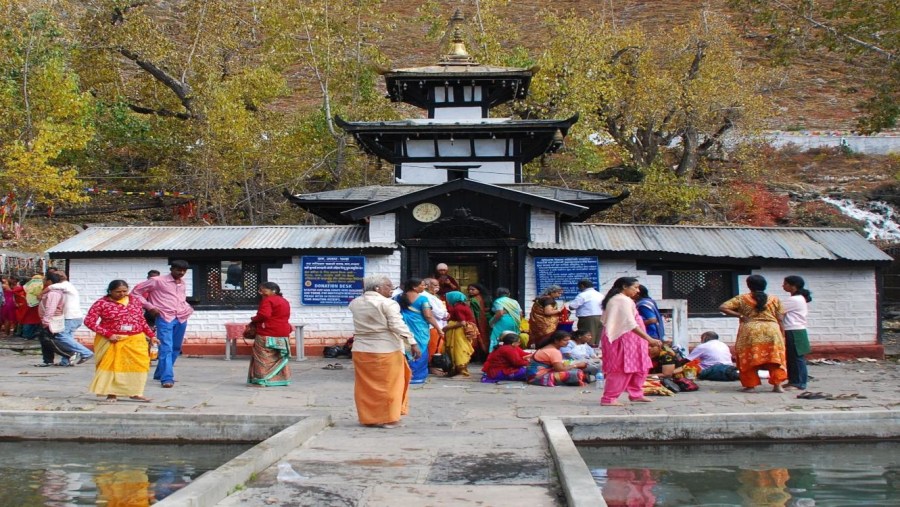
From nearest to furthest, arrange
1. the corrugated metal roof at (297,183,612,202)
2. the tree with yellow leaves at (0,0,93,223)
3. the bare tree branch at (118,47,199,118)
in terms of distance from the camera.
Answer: the corrugated metal roof at (297,183,612,202), the tree with yellow leaves at (0,0,93,223), the bare tree branch at (118,47,199,118)

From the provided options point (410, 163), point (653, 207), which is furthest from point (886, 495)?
point (653, 207)

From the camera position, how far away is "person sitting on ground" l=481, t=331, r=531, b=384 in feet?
45.6

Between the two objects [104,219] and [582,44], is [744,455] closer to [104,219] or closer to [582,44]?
[582,44]

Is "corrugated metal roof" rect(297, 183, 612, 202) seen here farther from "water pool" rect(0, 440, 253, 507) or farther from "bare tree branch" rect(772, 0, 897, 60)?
"water pool" rect(0, 440, 253, 507)

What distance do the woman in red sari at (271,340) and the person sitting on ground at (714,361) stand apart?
5878 mm

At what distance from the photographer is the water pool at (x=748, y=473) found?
787cm

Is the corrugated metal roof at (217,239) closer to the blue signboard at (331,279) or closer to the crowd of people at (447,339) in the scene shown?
the blue signboard at (331,279)

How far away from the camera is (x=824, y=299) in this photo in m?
18.2

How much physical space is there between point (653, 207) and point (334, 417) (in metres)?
24.6

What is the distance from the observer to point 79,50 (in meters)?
38.9

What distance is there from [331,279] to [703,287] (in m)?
6.92

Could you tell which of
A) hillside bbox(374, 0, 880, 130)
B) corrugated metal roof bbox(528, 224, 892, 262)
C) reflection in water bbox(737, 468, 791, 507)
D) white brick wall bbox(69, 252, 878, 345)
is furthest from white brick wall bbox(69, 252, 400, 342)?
hillside bbox(374, 0, 880, 130)

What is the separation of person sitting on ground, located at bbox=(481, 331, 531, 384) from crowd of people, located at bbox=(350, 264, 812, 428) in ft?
0.05

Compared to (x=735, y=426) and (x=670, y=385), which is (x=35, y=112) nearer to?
(x=670, y=385)
